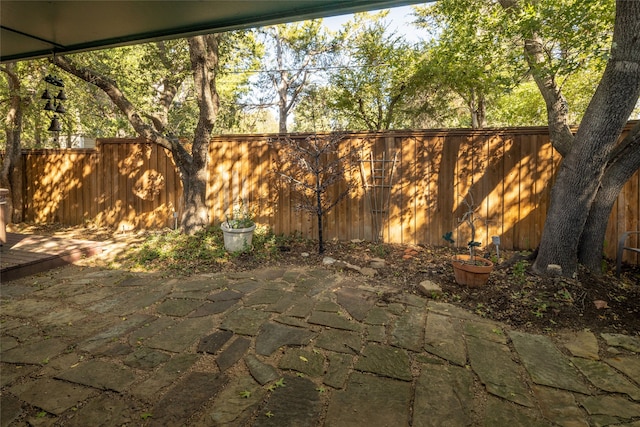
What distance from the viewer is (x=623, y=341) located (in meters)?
2.34

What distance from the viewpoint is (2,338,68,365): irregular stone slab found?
1.92m

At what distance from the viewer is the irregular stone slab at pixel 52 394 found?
1.55 m

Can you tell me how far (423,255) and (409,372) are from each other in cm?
263

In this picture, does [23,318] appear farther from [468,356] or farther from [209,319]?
[468,356]

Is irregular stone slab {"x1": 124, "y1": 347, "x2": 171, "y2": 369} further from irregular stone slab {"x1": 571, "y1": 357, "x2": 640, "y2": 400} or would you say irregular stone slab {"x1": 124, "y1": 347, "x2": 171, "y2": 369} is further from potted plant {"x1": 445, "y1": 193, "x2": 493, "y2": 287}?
potted plant {"x1": 445, "y1": 193, "x2": 493, "y2": 287}

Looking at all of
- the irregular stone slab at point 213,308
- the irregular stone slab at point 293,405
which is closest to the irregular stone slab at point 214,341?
the irregular stone slab at point 213,308

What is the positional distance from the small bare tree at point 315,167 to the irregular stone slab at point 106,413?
3.22 m

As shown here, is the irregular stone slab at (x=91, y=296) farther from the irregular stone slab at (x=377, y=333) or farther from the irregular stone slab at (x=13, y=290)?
the irregular stone slab at (x=377, y=333)

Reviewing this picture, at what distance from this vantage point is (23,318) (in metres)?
2.50

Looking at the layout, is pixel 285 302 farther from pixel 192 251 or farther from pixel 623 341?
pixel 623 341


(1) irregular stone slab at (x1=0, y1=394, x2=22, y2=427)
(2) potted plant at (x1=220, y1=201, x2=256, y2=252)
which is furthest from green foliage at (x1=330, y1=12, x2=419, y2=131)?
(1) irregular stone slab at (x1=0, y1=394, x2=22, y2=427)

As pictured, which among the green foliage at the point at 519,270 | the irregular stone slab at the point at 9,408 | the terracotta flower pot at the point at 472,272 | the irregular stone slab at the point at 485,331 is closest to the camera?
the irregular stone slab at the point at 9,408

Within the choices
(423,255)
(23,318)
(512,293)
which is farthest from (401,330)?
(23,318)

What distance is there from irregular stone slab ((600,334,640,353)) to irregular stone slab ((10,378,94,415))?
11.0 ft
